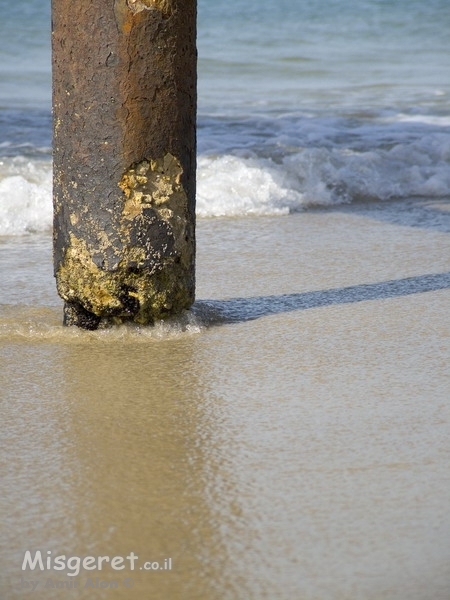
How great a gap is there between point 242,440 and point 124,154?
0.98 meters

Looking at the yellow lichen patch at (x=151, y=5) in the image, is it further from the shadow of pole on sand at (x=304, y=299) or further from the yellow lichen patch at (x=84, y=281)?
the shadow of pole on sand at (x=304, y=299)

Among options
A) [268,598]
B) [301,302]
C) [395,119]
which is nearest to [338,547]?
[268,598]

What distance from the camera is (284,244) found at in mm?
4355

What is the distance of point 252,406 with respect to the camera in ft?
7.89

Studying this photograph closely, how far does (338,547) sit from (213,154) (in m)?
4.89

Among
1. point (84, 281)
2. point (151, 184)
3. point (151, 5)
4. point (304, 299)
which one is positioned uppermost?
point (151, 5)

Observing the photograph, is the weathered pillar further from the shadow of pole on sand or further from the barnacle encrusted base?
the shadow of pole on sand


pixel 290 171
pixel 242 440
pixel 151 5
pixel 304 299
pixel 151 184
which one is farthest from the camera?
pixel 290 171

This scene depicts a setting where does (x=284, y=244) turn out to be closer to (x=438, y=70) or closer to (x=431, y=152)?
(x=431, y=152)

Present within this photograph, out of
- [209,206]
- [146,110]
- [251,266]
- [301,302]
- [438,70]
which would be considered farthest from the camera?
[438,70]

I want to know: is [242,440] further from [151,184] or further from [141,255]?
[151,184]

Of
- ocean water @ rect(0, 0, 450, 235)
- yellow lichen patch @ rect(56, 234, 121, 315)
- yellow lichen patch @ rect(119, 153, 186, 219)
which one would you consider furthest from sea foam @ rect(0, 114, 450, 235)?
yellow lichen patch @ rect(119, 153, 186, 219)

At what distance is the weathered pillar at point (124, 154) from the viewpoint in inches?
106

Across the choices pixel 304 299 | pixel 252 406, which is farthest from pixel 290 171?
pixel 252 406
